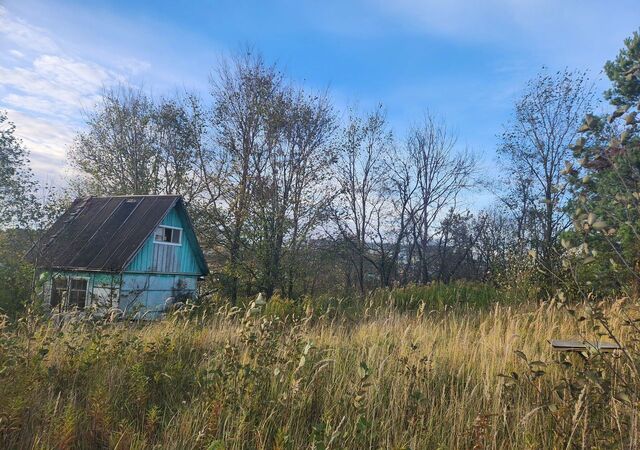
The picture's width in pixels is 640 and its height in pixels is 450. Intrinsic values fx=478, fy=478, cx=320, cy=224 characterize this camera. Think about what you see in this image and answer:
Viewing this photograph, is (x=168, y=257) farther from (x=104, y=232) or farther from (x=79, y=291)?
(x=79, y=291)

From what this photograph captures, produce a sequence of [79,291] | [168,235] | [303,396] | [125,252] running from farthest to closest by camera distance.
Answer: [168,235] < [79,291] < [125,252] < [303,396]

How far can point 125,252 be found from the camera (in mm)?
17328

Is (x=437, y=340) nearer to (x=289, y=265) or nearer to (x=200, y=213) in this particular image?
(x=289, y=265)

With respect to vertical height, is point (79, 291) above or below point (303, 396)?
below

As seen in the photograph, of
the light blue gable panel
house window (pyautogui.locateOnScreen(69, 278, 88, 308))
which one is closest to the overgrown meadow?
the light blue gable panel

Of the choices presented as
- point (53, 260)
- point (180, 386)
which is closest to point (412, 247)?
point (53, 260)

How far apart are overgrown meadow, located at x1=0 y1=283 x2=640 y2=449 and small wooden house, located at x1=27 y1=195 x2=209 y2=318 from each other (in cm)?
1343

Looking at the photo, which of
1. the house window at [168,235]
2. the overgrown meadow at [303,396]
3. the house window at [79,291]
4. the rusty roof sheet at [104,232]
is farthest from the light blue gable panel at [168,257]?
the overgrown meadow at [303,396]

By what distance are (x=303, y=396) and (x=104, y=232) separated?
17.9 meters


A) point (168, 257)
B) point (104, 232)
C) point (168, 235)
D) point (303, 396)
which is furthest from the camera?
point (168, 235)

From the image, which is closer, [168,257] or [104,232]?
[104,232]

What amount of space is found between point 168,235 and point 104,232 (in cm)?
243

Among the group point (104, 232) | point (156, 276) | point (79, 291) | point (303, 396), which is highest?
point (104, 232)

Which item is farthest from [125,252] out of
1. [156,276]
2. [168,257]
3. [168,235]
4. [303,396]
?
[303,396]
